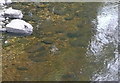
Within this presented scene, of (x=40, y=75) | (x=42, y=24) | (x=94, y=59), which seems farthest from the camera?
(x=42, y=24)

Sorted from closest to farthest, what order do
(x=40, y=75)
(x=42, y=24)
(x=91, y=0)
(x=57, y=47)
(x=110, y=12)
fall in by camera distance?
1. (x=40, y=75)
2. (x=57, y=47)
3. (x=42, y=24)
4. (x=110, y=12)
5. (x=91, y=0)

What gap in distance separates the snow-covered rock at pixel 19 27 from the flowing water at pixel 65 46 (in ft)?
0.59

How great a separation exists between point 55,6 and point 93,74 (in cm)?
364

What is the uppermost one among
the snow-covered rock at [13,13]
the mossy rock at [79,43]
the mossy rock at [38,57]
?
the snow-covered rock at [13,13]

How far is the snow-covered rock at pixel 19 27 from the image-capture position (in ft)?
22.9

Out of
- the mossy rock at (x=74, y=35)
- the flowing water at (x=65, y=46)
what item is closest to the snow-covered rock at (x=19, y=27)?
the flowing water at (x=65, y=46)

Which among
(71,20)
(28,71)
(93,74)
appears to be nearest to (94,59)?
(93,74)

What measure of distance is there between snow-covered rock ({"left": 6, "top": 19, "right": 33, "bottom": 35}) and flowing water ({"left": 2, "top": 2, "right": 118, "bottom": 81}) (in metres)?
0.18

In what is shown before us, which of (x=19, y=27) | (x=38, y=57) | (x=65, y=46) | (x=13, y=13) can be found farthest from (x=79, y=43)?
(x=13, y=13)

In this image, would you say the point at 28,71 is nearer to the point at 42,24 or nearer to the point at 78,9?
the point at 42,24

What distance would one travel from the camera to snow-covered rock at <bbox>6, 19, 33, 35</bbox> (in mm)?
6977

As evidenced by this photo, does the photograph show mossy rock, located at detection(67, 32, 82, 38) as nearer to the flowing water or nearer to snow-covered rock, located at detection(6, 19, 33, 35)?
the flowing water

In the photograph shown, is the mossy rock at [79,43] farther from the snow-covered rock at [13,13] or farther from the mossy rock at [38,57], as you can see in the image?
the snow-covered rock at [13,13]

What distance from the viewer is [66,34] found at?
23.2 feet
